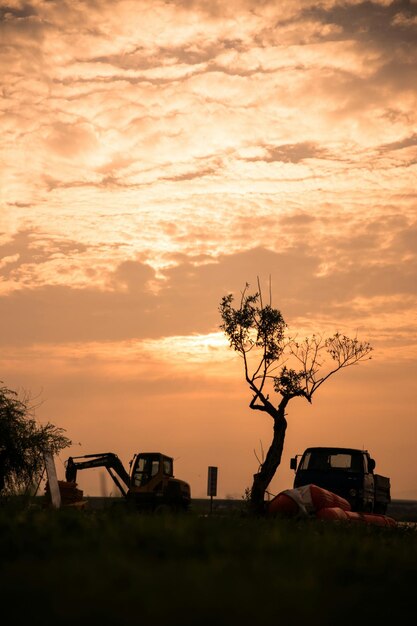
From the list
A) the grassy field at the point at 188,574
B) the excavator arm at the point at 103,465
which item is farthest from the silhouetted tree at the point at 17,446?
the grassy field at the point at 188,574

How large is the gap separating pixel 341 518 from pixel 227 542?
11968mm

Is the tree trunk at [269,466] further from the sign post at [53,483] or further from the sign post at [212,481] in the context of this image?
the sign post at [53,483]

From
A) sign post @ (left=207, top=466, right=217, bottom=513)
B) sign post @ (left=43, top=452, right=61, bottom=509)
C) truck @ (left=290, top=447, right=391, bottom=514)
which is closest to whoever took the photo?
sign post @ (left=43, top=452, right=61, bottom=509)

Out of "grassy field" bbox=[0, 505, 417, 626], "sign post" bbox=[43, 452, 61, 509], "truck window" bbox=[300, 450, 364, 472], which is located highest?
"truck window" bbox=[300, 450, 364, 472]

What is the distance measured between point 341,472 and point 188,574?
2289cm

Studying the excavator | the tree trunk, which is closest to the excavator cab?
the excavator

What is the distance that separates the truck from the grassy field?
17448 millimetres

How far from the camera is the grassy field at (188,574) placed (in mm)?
8039

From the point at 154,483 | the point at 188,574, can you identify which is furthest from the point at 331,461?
the point at 188,574

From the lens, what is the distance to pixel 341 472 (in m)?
31.6

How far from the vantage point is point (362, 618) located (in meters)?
8.48

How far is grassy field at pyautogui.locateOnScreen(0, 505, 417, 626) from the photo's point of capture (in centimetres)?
804

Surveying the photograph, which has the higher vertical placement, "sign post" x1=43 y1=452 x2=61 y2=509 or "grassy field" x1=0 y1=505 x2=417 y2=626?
"sign post" x1=43 y1=452 x2=61 y2=509

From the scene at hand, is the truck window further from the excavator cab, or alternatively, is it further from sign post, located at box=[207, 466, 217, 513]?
sign post, located at box=[207, 466, 217, 513]
